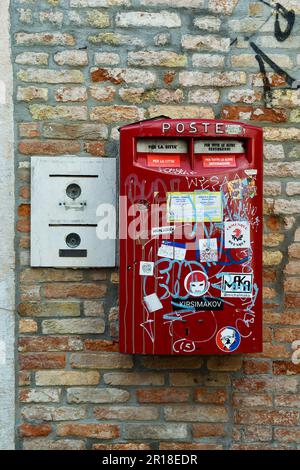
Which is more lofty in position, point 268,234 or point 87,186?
point 87,186

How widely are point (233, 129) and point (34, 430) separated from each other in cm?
196

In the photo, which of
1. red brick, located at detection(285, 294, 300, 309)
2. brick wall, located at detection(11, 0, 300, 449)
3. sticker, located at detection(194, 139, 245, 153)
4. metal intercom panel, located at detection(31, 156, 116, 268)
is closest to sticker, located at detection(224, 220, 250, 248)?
sticker, located at detection(194, 139, 245, 153)

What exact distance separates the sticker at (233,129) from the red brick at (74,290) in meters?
1.11

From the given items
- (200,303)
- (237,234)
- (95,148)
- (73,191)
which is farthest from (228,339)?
(95,148)

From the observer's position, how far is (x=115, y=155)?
3.89 m

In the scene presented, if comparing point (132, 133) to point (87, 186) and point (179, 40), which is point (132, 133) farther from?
point (179, 40)

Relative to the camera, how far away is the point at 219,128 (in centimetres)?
350

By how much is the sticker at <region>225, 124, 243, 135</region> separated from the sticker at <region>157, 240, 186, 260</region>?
620 millimetres

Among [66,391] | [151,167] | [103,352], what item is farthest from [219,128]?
[66,391]

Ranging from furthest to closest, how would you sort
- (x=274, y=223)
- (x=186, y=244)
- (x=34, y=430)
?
(x=274, y=223) → (x=34, y=430) → (x=186, y=244)

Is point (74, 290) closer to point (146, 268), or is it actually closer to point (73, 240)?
point (73, 240)

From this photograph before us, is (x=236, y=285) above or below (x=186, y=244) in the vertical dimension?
below
